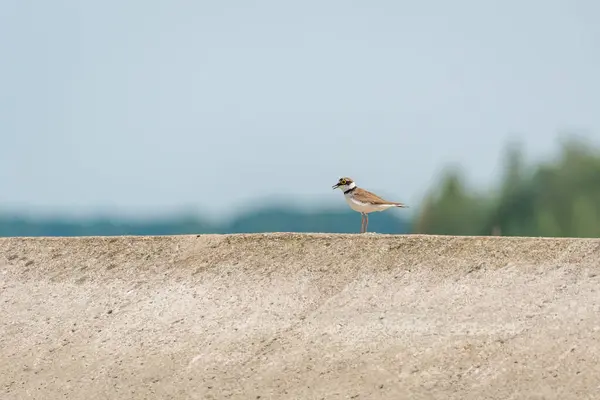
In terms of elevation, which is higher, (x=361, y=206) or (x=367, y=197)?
(x=367, y=197)

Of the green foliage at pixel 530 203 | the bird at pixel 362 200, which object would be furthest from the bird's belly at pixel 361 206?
the green foliage at pixel 530 203

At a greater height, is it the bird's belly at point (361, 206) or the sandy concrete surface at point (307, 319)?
the bird's belly at point (361, 206)

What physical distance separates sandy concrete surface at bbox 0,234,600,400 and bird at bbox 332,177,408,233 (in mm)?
776

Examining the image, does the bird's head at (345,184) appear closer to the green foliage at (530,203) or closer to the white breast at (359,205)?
the white breast at (359,205)

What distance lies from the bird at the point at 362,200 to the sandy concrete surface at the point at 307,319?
2.54 feet

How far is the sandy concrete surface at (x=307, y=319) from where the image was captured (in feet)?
59.4

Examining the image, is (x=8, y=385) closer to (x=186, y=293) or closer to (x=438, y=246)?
(x=186, y=293)

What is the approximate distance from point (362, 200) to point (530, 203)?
73522 mm

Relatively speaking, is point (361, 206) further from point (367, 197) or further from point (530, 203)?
point (530, 203)

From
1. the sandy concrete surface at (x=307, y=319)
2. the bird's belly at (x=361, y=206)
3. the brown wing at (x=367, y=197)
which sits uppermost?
the brown wing at (x=367, y=197)

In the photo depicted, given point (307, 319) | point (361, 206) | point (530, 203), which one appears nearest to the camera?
point (307, 319)

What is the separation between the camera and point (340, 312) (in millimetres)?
19969

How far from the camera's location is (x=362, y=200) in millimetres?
22188

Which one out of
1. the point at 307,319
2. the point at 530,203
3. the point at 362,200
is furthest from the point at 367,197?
the point at 530,203
